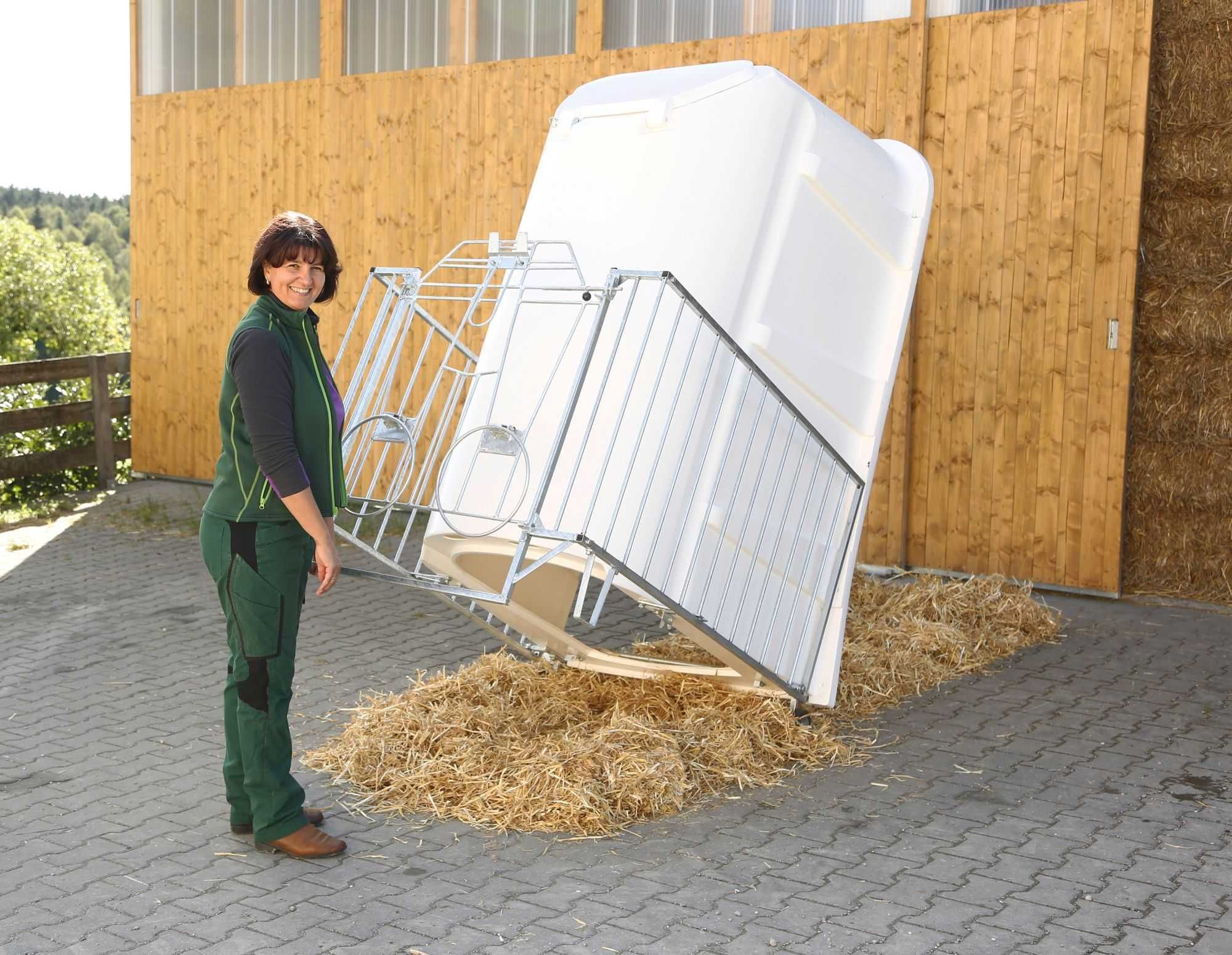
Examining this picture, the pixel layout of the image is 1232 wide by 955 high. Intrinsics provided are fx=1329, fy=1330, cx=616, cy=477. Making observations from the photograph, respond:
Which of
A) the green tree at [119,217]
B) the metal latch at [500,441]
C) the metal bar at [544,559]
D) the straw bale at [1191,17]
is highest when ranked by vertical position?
the green tree at [119,217]

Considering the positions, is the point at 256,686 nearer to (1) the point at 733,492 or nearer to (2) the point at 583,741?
(2) the point at 583,741

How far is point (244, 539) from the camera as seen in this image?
11.6ft

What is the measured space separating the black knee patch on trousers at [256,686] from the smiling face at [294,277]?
965mm

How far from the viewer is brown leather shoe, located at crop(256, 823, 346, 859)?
3.69 m

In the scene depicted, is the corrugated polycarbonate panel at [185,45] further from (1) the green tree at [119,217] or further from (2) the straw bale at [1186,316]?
Answer: (1) the green tree at [119,217]

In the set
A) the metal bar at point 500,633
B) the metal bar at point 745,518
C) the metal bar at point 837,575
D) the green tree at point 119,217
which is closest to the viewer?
the metal bar at point 745,518

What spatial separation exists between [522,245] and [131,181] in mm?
7776

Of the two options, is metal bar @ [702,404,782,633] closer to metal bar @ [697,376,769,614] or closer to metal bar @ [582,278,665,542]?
metal bar @ [697,376,769,614]

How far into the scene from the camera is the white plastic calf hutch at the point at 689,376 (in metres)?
4.23

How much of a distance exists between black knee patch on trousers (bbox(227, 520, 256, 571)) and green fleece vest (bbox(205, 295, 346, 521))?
0.05 feet

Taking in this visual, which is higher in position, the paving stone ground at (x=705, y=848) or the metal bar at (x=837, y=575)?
the metal bar at (x=837, y=575)

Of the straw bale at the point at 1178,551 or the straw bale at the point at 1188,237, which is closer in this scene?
the straw bale at the point at 1188,237

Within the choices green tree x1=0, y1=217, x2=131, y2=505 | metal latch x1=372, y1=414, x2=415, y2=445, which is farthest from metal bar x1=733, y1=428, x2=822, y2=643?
green tree x1=0, y1=217, x2=131, y2=505

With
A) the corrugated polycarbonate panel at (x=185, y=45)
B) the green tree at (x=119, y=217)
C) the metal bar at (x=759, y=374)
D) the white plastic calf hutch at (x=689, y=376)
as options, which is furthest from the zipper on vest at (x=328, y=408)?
the green tree at (x=119, y=217)
